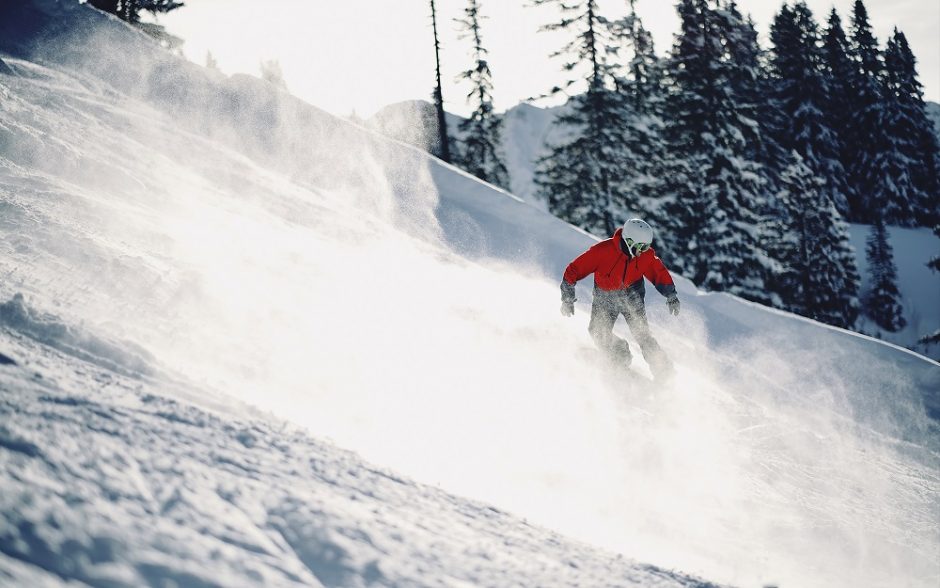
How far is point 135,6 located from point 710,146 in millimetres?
24255

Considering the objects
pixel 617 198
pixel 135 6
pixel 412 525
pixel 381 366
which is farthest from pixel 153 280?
pixel 135 6

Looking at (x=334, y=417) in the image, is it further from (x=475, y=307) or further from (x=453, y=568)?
(x=475, y=307)

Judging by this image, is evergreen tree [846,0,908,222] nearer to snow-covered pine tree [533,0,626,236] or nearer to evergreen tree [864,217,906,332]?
evergreen tree [864,217,906,332]

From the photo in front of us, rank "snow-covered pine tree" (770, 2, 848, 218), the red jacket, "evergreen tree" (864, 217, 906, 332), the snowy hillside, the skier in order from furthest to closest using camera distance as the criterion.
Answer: "snow-covered pine tree" (770, 2, 848, 218), "evergreen tree" (864, 217, 906, 332), the red jacket, the skier, the snowy hillside

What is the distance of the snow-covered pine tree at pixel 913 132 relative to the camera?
40.5 meters

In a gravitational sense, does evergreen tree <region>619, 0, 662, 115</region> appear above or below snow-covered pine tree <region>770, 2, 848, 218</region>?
below

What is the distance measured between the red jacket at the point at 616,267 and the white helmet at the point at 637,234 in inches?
5.9

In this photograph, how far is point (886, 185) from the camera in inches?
1565

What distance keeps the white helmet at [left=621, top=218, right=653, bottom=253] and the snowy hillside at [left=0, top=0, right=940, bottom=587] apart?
1.35m

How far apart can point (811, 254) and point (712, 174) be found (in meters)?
8.61

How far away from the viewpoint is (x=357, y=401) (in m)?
4.37

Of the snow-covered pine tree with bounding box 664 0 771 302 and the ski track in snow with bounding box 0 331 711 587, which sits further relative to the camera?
the snow-covered pine tree with bounding box 664 0 771 302

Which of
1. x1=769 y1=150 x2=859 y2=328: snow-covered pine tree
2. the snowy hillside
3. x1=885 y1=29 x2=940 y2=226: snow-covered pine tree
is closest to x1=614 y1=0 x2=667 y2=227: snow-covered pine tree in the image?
x1=769 y1=150 x2=859 y2=328: snow-covered pine tree

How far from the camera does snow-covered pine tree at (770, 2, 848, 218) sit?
35656 mm
